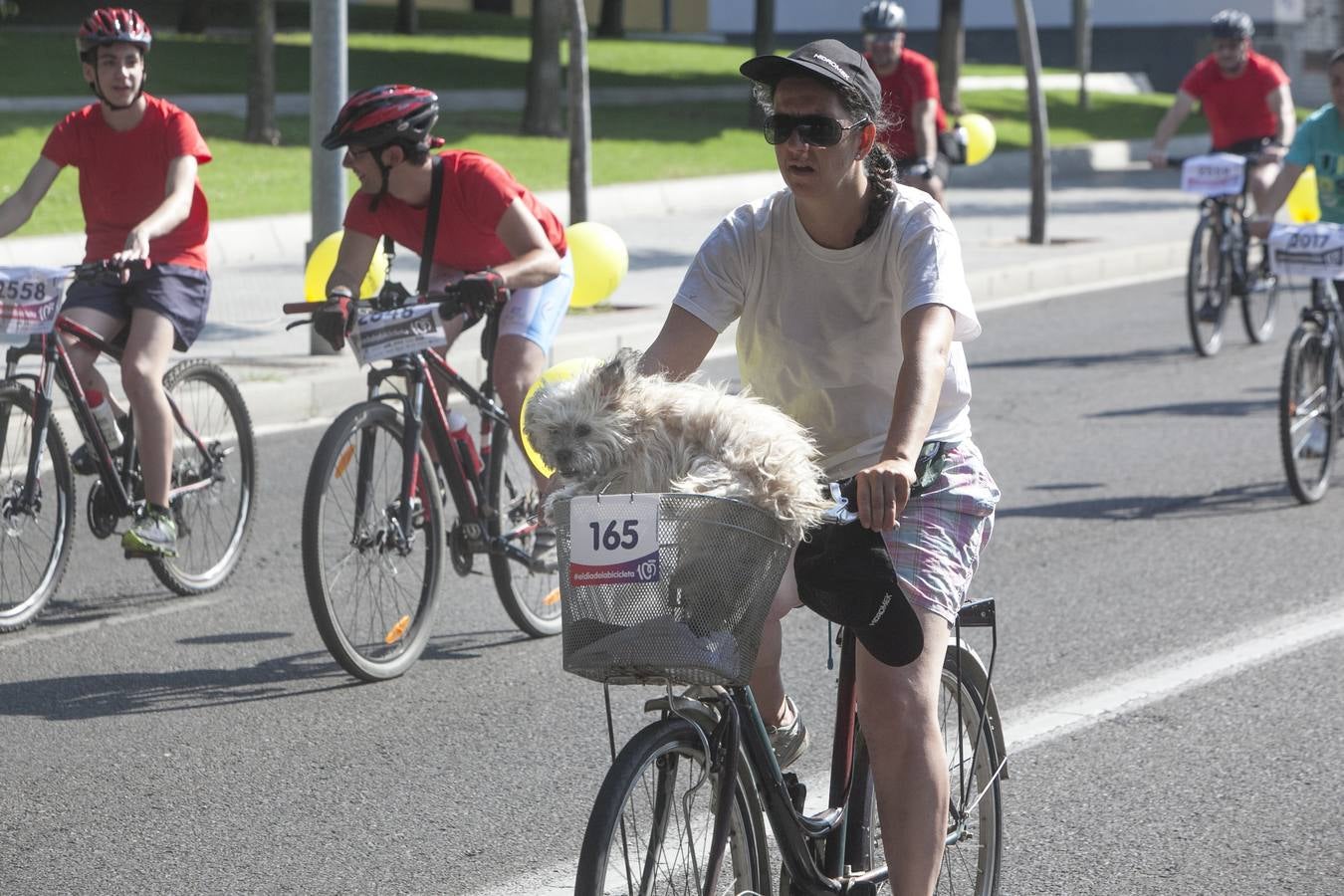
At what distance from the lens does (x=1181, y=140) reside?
32.7 metres

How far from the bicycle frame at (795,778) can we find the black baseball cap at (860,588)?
0.37 ft

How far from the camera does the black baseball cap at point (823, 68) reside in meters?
3.23

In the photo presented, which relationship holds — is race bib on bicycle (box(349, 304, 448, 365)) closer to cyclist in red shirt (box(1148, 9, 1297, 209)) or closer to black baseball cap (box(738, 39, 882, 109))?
black baseball cap (box(738, 39, 882, 109))

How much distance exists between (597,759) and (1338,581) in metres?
3.32

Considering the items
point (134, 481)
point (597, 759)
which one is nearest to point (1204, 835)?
point (597, 759)

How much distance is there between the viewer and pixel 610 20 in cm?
4478

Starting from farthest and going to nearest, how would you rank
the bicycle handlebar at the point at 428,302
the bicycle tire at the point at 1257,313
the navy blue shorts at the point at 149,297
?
the bicycle tire at the point at 1257,313, the navy blue shorts at the point at 149,297, the bicycle handlebar at the point at 428,302

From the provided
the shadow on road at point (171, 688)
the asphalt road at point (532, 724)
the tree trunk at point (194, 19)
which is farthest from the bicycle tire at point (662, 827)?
the tree trunk at point (194, 19)

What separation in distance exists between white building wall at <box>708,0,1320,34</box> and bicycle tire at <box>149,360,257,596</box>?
4278 centimetres

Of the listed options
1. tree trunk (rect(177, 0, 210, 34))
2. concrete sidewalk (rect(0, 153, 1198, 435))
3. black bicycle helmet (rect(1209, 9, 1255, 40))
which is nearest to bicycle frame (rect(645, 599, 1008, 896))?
concrete sidewalk (rect(0, 153, 1198, 435))

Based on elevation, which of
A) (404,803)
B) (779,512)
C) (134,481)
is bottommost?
(404,803)

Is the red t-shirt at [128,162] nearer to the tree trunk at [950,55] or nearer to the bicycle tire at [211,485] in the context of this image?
the bicycle tire at [211,485]

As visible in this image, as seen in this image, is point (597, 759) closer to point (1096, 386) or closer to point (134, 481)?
point (134, 481)

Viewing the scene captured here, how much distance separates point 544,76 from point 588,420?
23.6 m
